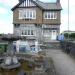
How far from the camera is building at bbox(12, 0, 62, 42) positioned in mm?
56156

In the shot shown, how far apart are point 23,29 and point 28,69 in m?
45.5

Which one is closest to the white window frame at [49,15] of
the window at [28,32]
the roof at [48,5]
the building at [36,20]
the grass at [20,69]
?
the building at [36,20]

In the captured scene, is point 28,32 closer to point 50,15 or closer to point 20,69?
point 50,15

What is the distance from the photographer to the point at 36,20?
5653 centimetres

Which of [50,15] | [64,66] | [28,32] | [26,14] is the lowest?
[64,66]

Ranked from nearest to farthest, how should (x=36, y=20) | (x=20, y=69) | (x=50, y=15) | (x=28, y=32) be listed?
(x=20, y=69)
(x=50, y=15)
(x=36, y=20)
(x=28, y=32)

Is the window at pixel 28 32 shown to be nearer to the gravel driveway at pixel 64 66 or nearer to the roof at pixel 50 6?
the roof at pixel 50 6

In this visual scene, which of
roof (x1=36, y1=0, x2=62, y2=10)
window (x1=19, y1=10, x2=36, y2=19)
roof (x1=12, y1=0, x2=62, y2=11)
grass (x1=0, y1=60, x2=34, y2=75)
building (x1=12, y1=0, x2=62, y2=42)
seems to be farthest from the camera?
window (x1=19, y1=10, x2=36, y2=19)

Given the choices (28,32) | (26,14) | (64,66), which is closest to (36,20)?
(26,14)

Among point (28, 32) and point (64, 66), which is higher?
point (28, 32)

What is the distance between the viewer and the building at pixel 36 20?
56156mm

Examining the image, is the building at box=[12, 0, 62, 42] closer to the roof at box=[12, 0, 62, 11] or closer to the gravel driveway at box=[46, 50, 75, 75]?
the roof at box=[12, 0, 62, 11]

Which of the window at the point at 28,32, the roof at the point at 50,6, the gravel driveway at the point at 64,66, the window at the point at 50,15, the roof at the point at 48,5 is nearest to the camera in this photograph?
the gravel driveway at the point at 64,66

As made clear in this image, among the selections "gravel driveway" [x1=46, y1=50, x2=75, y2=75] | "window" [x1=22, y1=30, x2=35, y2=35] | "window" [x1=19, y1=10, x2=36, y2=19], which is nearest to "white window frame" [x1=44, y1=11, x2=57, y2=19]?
"window" [x1=19, y1=10, x2=36, y2=19]
